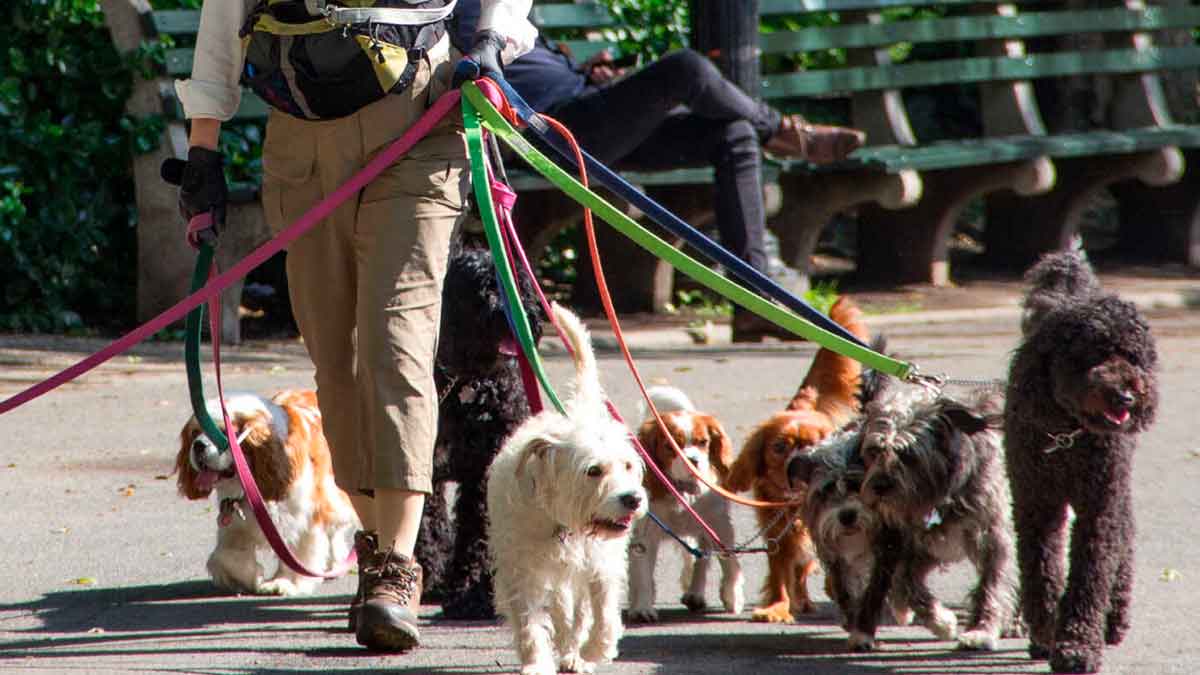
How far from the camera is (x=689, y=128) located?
1029 cm

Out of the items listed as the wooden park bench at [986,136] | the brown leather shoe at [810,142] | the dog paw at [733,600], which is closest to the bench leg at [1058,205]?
the wooden park bench at [986,136]

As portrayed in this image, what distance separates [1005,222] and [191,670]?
11.7 metres

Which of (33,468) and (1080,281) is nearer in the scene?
(1080,281)

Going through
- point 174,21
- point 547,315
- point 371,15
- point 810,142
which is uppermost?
point 174,21

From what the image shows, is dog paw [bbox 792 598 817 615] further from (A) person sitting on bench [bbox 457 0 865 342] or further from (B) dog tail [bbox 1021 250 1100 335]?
(A) person sitting on bench [bbox 457 0 865 342]

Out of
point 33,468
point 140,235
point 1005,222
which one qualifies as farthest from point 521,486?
point 1005,222

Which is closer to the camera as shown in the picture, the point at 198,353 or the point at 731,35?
the point at 198,353

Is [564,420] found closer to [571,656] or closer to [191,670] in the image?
[571,656]

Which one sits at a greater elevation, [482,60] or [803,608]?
[482,60]

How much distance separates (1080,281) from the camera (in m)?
5.21

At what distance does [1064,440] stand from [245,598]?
108 inches

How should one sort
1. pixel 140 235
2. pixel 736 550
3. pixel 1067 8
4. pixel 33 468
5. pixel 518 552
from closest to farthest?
pixel 518 552 → pixel 736 550 → pixel 33 468 → pixel 140 235 → pixel 1067 8

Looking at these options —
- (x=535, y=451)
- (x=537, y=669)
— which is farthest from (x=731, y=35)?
(x=537, y=669)

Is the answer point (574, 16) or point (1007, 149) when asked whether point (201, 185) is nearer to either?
point (574, 16)
